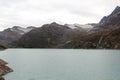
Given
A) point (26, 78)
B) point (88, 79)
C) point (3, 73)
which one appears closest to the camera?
point (88, 79)

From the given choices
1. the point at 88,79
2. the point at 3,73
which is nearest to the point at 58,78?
the point at 88,79

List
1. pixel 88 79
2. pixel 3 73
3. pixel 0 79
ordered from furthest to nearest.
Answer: pixel 3 73, pixel 88 79, pixel 0 79

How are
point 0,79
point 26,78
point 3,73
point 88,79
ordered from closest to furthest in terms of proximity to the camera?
1. point 0,79
2. point 88,79
3. point 26,78
4. point 3,73

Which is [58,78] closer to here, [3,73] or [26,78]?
[26,78]

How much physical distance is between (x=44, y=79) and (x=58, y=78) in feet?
10.6

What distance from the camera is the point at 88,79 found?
51.8m

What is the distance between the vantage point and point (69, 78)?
53312mm

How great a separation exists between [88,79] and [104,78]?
11.9 ft

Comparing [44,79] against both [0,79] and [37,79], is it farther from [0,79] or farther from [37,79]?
[0,79]

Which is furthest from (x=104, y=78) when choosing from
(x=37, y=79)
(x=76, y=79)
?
(x=37, y=79)

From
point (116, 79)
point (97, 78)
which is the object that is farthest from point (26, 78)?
point (116, 79)

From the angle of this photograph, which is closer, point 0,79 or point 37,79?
point 0,79

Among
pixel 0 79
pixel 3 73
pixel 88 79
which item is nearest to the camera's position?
pixel 0 79

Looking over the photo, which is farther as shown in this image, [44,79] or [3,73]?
[3,73]
